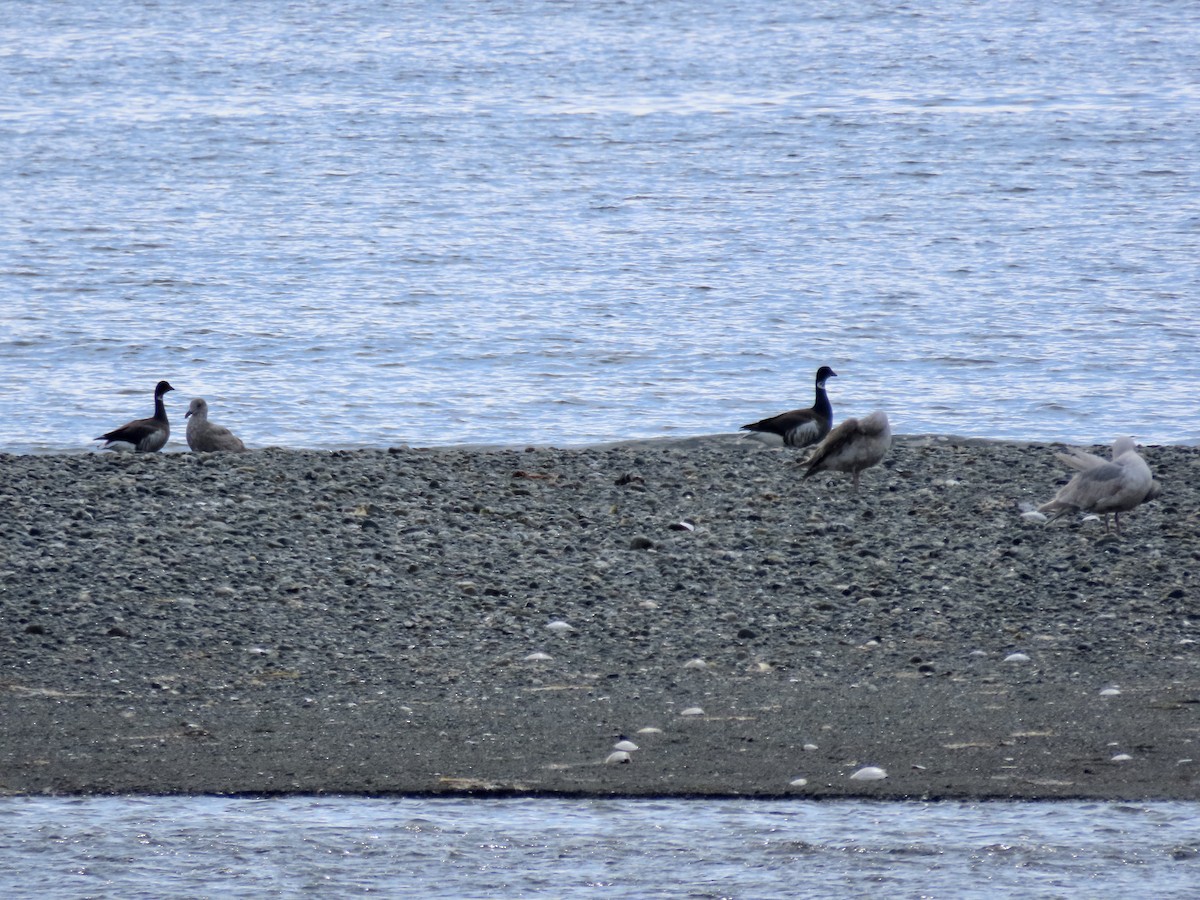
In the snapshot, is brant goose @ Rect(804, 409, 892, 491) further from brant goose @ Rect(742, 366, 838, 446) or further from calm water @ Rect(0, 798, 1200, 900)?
calm water @ Rect(0, 798, 1200, 900)

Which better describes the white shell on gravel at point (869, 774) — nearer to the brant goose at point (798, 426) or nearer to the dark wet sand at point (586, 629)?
the dark wet sand at point (586, 629)

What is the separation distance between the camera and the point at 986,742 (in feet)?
25.0

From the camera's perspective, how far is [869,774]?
23.8 ft

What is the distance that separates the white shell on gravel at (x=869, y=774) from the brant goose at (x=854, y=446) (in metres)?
5.34

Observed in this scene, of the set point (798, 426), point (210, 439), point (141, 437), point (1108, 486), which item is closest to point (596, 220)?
point (798, 426)

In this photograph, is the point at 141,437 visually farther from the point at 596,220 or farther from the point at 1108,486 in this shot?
the point at 596,220

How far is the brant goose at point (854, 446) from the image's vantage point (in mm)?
12484

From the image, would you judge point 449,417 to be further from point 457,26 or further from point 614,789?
point 457,26

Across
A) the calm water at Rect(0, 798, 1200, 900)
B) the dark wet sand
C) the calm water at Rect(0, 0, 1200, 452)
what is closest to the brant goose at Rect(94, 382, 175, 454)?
the calm water at Rect(0, 0, 1200, 452)

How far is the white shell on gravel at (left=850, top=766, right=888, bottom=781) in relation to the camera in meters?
7.23

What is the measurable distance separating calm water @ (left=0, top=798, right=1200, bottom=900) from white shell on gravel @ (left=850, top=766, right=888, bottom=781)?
9.2 inches

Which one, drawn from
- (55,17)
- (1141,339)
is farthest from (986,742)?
(55,17)

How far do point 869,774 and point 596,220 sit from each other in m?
29.0

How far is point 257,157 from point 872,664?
3725 cm
